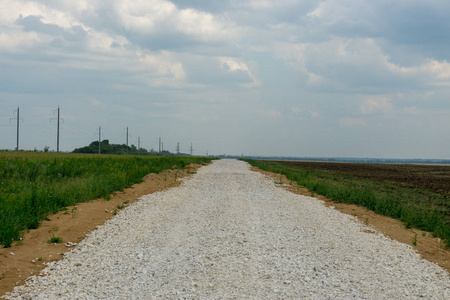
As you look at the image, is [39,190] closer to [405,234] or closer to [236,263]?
[236,263]

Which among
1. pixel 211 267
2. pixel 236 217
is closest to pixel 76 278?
pixel 211 267

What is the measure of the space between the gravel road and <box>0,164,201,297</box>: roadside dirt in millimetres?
331

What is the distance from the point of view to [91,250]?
8.36 m

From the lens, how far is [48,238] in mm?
9055

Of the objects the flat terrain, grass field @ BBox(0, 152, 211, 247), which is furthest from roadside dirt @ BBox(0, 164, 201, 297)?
the flat terrain

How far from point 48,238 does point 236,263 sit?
484cm

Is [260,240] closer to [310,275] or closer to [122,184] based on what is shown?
→ [310,275]

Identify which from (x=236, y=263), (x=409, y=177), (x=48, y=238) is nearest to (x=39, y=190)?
(x=48, y=238)

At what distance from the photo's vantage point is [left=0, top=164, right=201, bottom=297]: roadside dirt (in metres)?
6.84

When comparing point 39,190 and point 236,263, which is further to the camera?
point 39,190

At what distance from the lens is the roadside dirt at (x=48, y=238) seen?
6836mm

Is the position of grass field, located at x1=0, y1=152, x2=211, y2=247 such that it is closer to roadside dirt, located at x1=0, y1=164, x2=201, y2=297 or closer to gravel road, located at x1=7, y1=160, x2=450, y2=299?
roadside dirt, located at x1=0, y1=164, x2=201, y2=297

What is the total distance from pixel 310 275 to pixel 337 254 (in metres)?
1.67

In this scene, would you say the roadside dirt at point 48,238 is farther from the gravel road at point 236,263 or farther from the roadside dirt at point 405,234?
the roadside dirt at point 405,234
